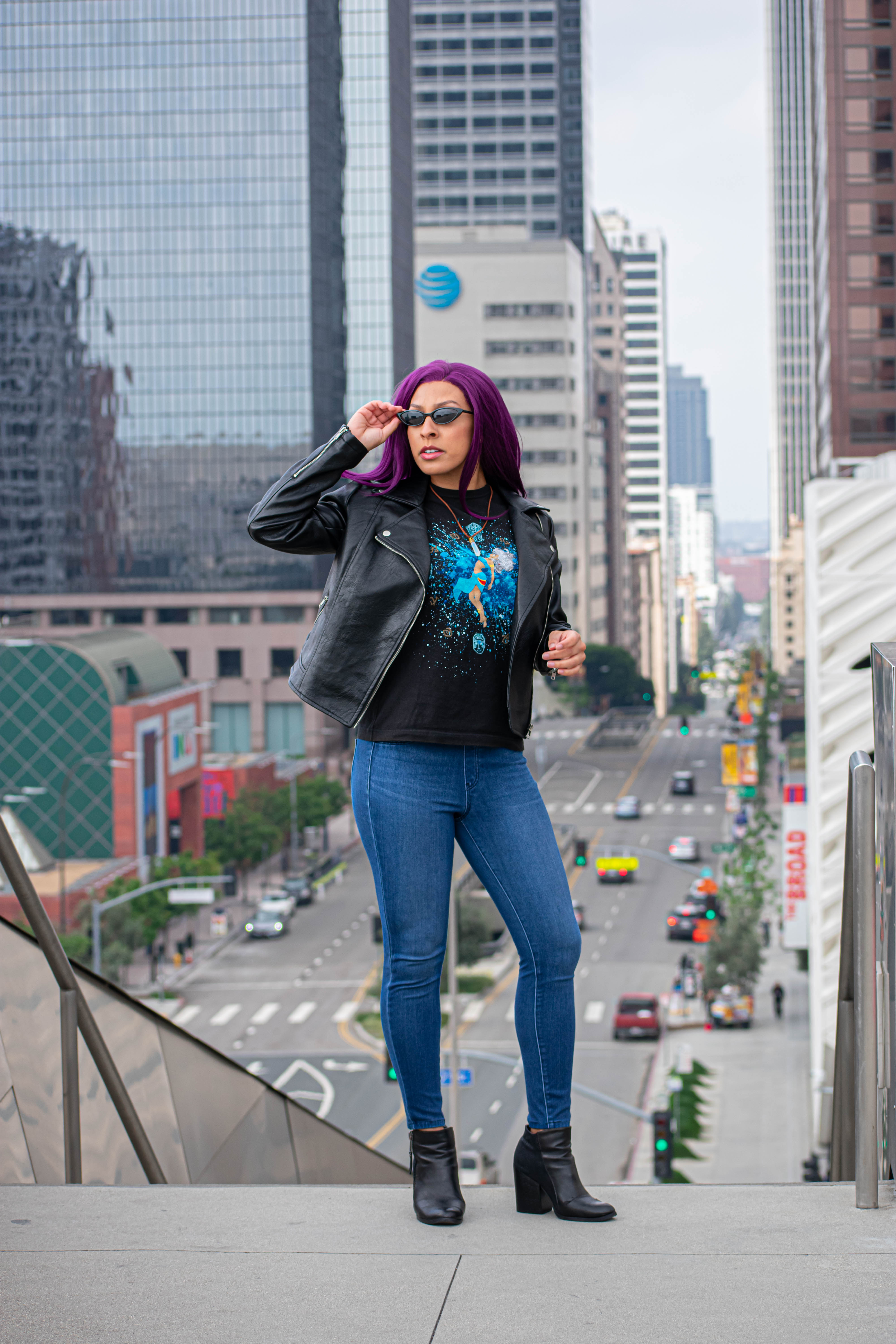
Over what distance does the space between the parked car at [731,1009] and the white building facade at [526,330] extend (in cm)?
6620

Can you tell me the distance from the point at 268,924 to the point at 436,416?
4810 centimetres

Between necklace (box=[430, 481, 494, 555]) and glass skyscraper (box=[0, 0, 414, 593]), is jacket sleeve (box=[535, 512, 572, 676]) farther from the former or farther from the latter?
glass skyscraper (box=[0, 0, 414, 593])

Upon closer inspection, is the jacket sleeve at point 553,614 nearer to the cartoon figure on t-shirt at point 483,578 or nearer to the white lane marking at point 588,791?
the cartoon figure on t-shirt at point 483,578

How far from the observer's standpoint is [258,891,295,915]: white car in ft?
173

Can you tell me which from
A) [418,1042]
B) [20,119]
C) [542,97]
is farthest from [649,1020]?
[542,97]

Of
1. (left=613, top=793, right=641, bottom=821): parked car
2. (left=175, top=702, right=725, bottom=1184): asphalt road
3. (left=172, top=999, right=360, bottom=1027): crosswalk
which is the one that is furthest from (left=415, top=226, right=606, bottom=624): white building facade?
(left=172, top=999, right=360, bottom=1027): crosswalk

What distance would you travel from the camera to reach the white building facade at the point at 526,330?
107312 mm

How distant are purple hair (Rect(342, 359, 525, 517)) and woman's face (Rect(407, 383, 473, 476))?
0.01 meters

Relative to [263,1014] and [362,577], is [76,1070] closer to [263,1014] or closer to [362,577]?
[362,577]

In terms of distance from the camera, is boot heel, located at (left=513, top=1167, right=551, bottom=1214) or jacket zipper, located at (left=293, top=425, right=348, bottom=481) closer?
boot heel, located at (left=513, top=1167, right=551, bottom=1214)

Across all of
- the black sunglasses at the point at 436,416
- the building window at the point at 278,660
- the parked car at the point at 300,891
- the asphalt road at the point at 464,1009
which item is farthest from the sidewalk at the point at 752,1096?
the building window at the point at 278,660

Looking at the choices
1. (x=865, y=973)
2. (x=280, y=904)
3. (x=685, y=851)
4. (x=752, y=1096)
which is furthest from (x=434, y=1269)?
(x=685, y=851)

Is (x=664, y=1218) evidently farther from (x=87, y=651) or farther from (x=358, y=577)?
(x=87, y=651)

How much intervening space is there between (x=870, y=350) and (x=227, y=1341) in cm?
5243
